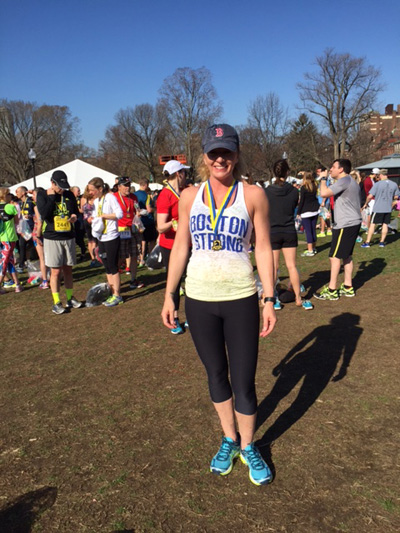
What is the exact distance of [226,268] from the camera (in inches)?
98.9

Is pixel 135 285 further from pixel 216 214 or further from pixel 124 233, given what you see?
pixel 216 214

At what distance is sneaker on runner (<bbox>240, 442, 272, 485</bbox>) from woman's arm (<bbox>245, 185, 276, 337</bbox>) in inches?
33.2

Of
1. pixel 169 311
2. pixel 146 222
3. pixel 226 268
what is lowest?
pixel 146 222

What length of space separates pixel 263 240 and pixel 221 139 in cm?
66

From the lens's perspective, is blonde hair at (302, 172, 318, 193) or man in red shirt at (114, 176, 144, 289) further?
blonde hair at (302, 172, 318, 193)

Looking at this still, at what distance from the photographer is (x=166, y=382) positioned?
13.7ft

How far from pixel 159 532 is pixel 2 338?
168 inches

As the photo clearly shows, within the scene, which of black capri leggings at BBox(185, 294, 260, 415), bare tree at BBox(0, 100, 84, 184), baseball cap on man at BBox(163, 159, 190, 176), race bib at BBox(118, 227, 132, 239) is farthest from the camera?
bare tree at BBox(0, 100, 84, 184)

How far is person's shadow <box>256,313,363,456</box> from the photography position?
3.41 m

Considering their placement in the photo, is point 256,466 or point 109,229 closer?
point 256,466

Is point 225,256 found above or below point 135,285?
above

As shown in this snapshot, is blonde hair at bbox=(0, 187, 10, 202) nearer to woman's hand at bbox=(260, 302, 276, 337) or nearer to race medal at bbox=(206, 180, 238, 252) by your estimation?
race medal at bbox=(206, 180, 238, 252)

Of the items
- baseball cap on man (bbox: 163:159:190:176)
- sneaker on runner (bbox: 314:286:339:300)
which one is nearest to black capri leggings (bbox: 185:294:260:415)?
baseball cap on man (bbox: 163:159:190:176)

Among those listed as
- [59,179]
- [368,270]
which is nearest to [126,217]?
[59,179]
